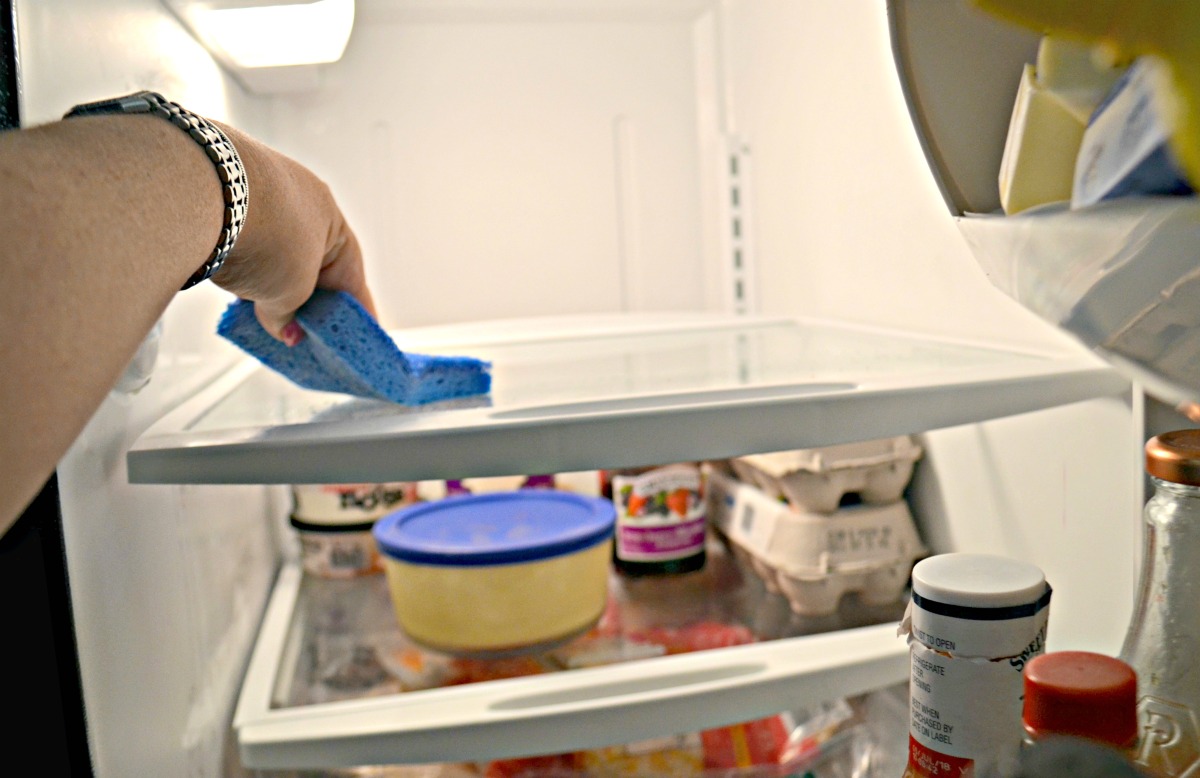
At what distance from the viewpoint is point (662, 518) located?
38.3 inches

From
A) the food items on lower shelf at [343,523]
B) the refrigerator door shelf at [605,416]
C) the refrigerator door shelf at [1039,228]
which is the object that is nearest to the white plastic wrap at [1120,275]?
the refrigerator door shelf at [1039,228]

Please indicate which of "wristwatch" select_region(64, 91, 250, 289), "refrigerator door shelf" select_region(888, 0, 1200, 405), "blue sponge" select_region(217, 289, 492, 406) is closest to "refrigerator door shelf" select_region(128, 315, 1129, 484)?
"blue sponge" select_region(217, 289, 492, 406)

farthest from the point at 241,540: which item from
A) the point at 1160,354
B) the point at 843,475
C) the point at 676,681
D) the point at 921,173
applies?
the point at 1160,354

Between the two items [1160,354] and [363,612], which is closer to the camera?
[1160,354]

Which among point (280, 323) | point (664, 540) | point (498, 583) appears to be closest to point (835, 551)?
point (664, 540)

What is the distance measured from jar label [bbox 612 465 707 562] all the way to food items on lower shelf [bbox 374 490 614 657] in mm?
112

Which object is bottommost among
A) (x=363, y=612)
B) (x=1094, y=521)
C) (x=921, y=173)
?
(x=363, y=612)

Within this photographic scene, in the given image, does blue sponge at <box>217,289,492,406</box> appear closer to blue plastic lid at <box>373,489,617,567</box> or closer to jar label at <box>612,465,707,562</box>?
blue plastic lid at <box>373,489,617,567</box>

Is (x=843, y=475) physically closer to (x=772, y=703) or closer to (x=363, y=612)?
(x=772, y=703)

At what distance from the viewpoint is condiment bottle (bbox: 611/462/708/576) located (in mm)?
969

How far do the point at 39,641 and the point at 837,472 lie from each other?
2.04 feet

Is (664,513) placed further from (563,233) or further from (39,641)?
(39,641)

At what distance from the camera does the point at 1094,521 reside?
700 millimetres

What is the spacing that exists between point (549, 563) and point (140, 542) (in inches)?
12.7
